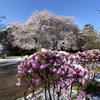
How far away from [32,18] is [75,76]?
23.6 m

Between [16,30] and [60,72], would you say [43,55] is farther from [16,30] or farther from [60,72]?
[16,30]

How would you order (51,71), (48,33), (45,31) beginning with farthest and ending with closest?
(45,31) → (48,33) → (51,71)

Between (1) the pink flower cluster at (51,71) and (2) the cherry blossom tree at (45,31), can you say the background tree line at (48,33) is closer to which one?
(2) the cherry blossom tree at (45,31)

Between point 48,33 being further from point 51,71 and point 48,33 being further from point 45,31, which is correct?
point 51,71

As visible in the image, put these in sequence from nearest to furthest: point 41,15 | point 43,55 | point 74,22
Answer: point 43,55
point 41,15
point 74,22

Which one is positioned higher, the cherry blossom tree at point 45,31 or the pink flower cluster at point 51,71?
the cherry blossom tree at point 45,31

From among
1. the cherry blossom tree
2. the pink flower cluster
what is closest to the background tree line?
the cherry blossom tree

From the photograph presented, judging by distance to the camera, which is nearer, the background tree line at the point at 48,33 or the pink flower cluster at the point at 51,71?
the pink flower cluster at the point at 51,71

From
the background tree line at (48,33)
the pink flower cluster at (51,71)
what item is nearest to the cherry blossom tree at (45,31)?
the background tree line at (48,33)

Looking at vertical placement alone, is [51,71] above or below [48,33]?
below

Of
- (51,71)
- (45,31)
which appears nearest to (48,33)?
(45,31)

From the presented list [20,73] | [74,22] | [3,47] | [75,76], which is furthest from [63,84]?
[3,47]

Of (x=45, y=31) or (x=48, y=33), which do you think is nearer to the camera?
(x=48, y=33)

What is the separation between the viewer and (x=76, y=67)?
1.95 m
